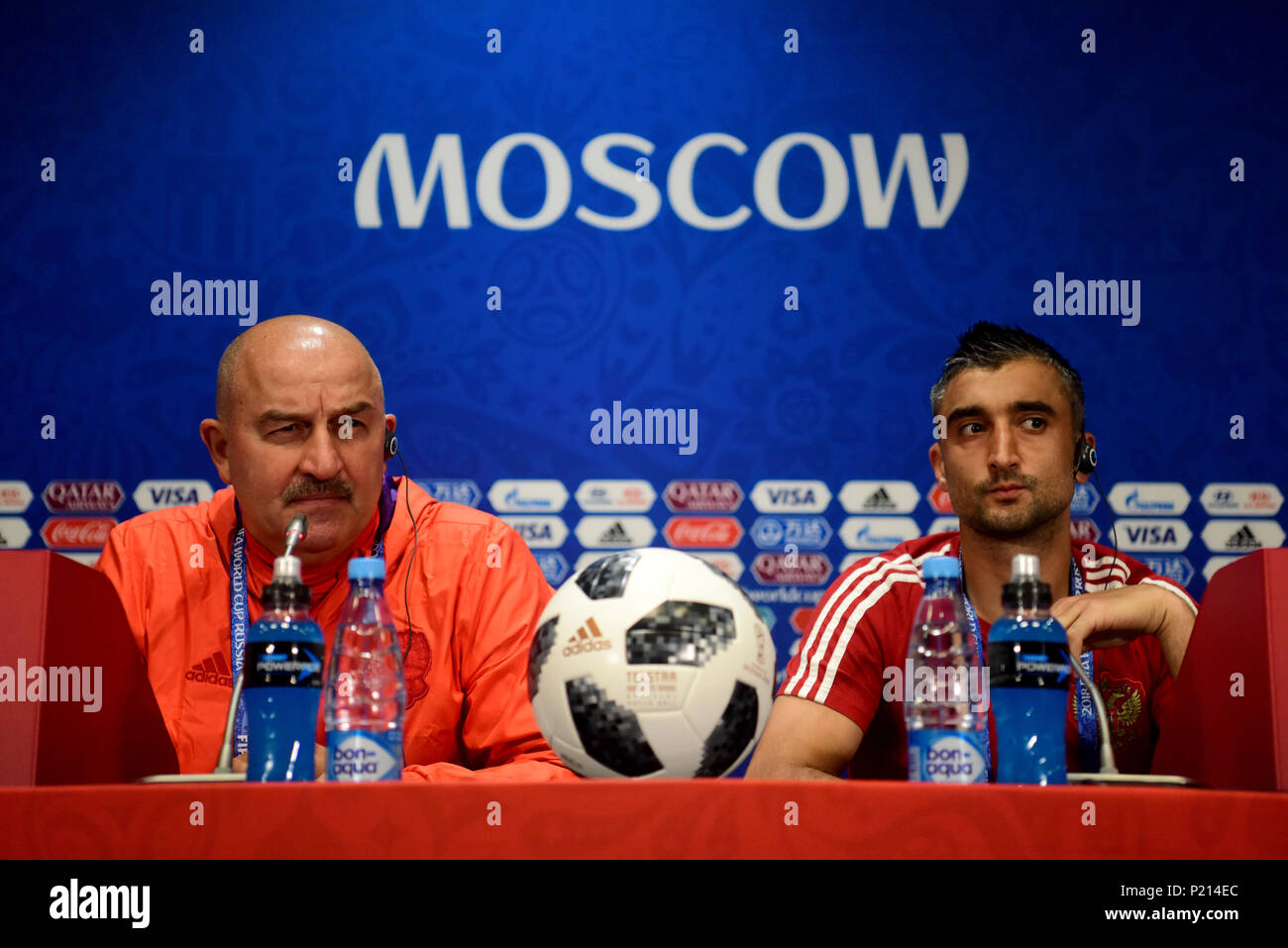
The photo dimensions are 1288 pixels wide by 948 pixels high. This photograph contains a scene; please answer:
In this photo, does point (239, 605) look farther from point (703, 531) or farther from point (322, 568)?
point (703, 531)

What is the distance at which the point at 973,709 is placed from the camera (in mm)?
1660

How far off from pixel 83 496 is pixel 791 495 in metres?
1.62

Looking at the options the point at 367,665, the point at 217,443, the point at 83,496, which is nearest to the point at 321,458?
the point at 217,443

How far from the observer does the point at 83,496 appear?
282 centimetres

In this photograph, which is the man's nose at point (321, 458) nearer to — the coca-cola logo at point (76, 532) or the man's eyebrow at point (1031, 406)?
the coca-cola logo at point (76, 532)

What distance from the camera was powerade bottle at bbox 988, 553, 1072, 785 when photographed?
1300mm

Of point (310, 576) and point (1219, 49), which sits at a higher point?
point (1219, 49)

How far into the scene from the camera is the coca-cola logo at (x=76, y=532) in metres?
2.80

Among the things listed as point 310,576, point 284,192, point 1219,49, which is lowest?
point 310,576

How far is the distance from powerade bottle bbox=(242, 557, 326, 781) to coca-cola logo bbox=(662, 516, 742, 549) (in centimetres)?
153

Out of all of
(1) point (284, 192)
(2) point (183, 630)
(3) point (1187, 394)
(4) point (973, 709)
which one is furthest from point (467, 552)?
(3) point (1187, 394)
